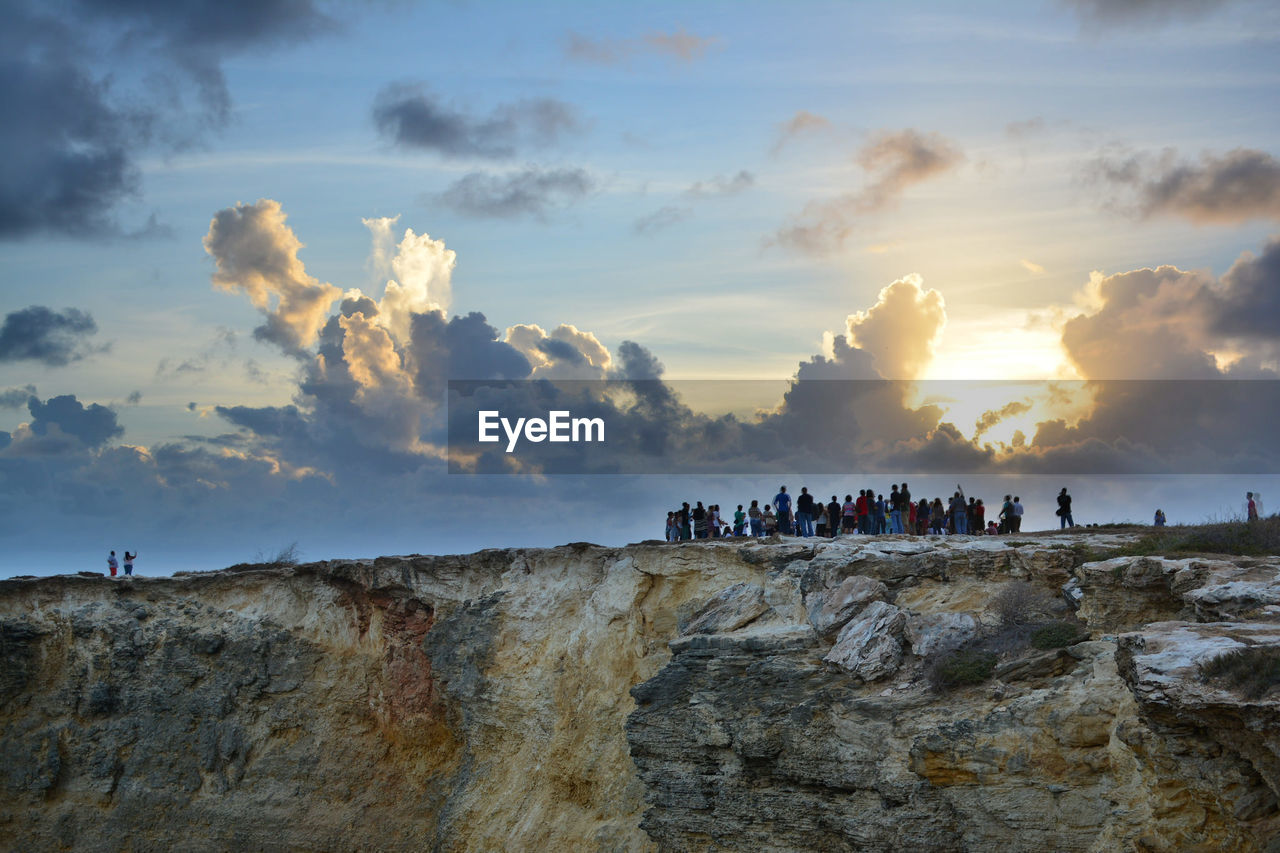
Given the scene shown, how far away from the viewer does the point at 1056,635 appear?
1834 centimetres

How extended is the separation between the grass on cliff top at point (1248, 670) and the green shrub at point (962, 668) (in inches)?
193

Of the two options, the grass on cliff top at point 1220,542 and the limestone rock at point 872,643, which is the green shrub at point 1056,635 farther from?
the grass on cliff top at point 1220,542

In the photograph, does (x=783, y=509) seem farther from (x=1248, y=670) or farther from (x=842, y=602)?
(x=1248, y=670)

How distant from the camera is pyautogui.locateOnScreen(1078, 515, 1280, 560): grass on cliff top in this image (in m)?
20.8

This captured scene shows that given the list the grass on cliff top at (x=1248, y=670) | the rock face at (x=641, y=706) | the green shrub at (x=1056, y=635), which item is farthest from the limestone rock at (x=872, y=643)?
the grass on cliff top at (x=1248, y=670)

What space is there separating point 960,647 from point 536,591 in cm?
1297

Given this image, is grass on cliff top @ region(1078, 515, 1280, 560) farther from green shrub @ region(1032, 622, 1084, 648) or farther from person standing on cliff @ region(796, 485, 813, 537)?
person standing on cliff @ region(796, 485, 813, 537)

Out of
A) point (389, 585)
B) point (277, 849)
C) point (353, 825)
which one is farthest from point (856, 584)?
point (277, 849)

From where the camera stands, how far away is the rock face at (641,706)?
16.5 m

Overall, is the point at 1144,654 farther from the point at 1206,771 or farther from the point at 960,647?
the point at 960,647

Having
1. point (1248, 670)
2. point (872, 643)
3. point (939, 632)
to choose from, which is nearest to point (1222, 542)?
point (939, 632)

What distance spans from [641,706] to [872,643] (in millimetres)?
6063

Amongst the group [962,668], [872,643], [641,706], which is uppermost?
[872,643]

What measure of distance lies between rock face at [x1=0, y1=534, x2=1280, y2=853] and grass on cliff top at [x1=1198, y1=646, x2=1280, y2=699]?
0.29 metres
